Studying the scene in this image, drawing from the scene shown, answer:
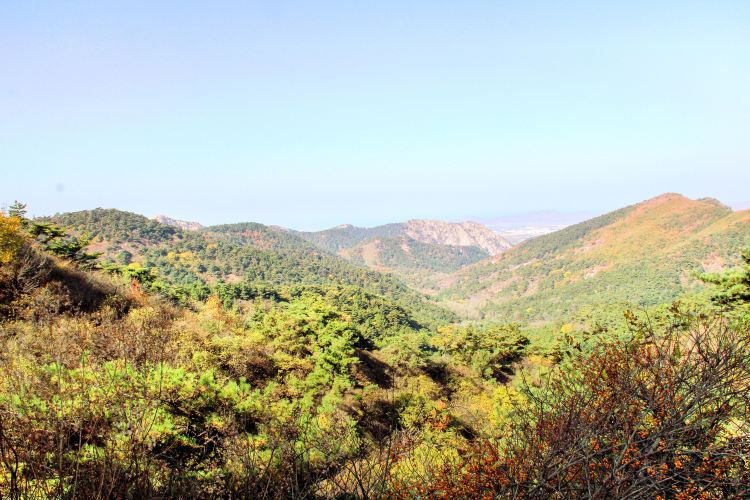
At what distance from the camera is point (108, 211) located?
115 metres

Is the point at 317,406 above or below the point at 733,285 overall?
below

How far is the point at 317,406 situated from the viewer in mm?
14852

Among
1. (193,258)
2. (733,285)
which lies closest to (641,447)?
(733,285)

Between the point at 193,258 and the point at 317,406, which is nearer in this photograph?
the point at 317,406

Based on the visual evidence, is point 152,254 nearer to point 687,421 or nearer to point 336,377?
point 336,377

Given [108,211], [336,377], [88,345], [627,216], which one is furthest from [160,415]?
[627,216]

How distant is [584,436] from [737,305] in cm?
1527

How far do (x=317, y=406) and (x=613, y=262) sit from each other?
492 feet

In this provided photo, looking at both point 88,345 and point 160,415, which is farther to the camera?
point 88,345

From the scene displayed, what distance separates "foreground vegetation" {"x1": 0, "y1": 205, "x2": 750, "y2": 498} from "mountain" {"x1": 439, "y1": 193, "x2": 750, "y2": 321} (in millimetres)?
76030

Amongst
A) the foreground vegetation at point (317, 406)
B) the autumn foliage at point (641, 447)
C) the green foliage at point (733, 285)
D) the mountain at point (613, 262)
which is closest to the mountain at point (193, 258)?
the mountain at point (613, 262)

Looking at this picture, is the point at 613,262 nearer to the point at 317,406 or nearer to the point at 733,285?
the point at 733,285

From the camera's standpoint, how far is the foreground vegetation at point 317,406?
149 inches

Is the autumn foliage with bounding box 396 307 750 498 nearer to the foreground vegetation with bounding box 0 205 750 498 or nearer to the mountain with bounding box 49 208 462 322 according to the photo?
the foreground vegetation with bounding box 0 205 750 498
